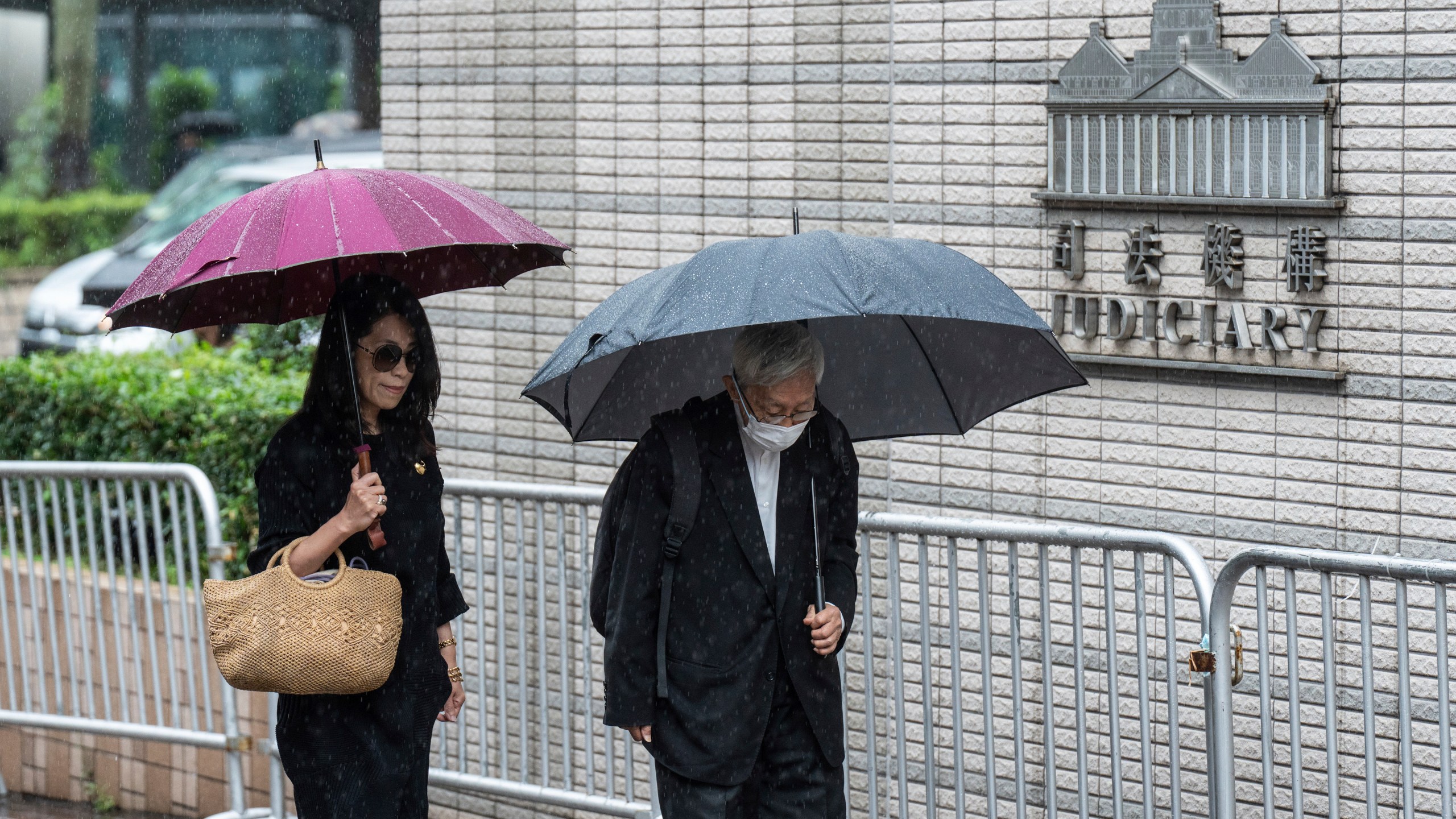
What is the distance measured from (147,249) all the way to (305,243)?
11.2 meters

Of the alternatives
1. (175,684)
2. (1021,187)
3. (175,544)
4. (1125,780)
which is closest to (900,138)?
(1021,187)

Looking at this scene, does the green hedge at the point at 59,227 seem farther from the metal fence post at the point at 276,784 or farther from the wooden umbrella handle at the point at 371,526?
the wooden umbrella handle at the point at 371,526

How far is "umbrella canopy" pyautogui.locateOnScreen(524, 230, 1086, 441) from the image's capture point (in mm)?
3475

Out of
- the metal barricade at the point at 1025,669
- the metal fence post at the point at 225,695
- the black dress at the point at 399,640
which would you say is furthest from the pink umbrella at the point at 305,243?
the metal fence post at the point at 225,695

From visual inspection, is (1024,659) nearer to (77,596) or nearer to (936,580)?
(936,580)

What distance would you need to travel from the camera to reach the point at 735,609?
3.80 meters

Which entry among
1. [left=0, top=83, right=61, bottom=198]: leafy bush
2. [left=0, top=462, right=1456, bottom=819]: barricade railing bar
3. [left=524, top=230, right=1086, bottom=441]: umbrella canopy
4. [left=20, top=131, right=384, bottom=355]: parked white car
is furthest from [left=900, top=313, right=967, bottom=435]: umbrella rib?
[left=0, top=83, right=61, bottom=198]: leafy bush

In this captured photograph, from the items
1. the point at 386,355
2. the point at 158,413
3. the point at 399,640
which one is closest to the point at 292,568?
the point at 399,640

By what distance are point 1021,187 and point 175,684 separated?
3601mm

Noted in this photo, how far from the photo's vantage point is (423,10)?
692cm

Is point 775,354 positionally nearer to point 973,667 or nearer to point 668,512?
→ point 668,512

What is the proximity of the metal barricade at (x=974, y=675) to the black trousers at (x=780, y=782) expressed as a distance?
0.71m

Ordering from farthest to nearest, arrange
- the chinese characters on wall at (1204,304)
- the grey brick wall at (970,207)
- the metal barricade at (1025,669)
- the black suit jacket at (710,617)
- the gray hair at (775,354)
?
the chinese characters on wall at (1204,304), the grey brick wall at (970,207), the metal barricade at (1025,669), the black suit jacket at (710,617), the gray hair at (775,354)

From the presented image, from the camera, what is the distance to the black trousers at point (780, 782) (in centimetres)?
385
